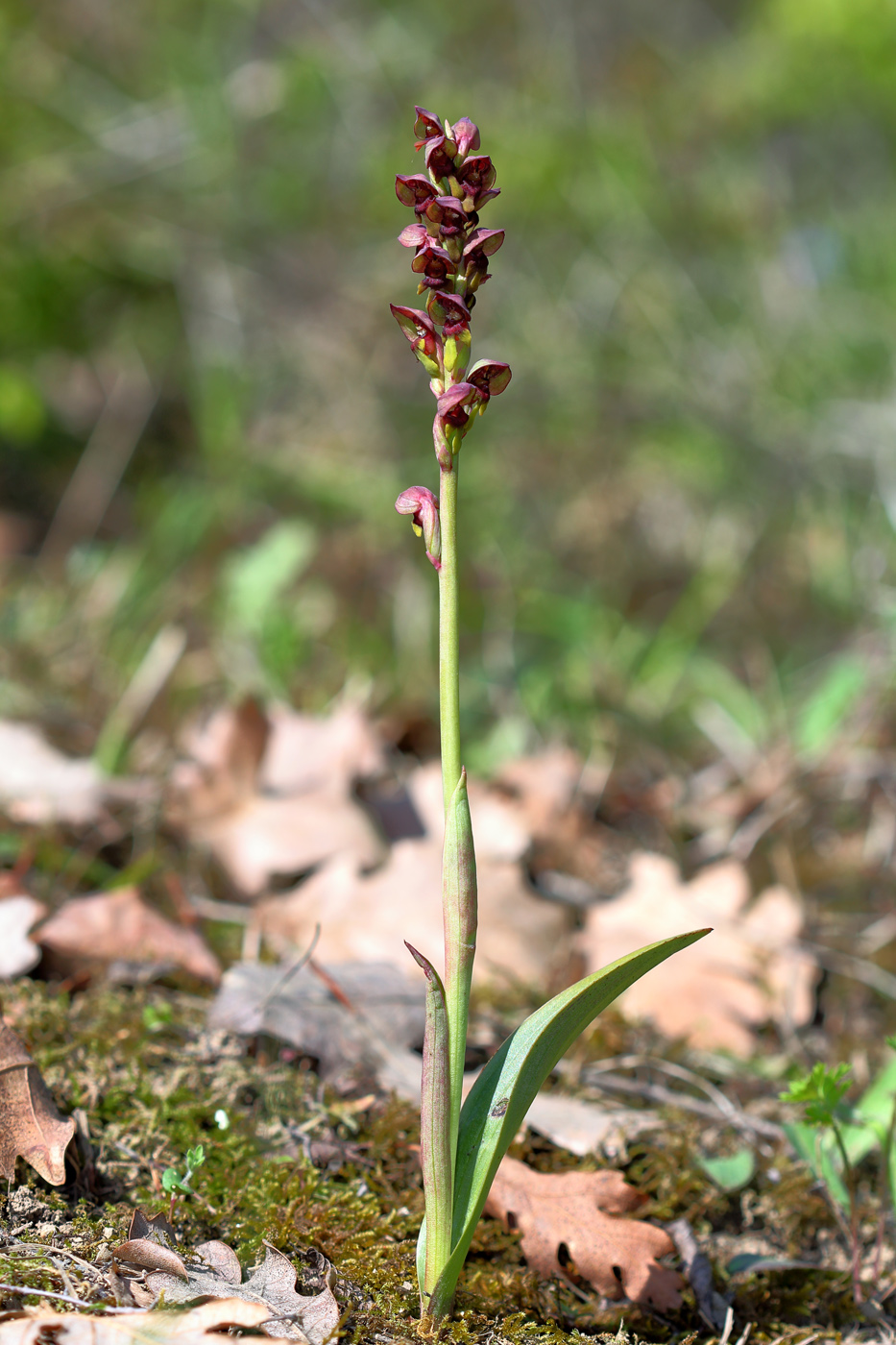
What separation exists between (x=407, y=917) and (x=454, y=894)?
96 centimetres

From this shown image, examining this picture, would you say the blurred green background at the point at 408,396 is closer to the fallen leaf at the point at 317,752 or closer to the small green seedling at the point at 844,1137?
the fallen leaf at the point at 317,752

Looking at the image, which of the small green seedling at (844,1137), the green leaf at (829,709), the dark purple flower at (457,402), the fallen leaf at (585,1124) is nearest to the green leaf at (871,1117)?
the small green seedling at (844,1137)

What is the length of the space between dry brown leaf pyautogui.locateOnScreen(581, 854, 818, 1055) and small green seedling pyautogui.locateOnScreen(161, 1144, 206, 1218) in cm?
99

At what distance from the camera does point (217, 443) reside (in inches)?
185

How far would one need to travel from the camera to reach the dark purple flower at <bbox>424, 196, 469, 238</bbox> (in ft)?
3.47

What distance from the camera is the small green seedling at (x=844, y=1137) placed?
4.03 ft

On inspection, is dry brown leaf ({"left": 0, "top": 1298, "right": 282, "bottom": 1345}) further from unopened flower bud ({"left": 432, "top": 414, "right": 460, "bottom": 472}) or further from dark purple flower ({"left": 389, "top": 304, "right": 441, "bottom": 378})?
dark purple flower ({"left": 389, "top": 304, "right": 441, "bottom": 378})

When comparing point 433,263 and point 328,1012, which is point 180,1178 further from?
point 433,263

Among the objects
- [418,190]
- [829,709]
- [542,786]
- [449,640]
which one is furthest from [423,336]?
[829,709]

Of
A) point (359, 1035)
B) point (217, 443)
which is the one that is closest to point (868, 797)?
point (359, 1035)

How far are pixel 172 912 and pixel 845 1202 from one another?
1389 millimetres

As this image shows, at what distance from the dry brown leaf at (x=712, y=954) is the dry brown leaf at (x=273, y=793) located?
Answer: 591mm

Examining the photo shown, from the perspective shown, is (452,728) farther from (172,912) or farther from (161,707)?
(161,707)

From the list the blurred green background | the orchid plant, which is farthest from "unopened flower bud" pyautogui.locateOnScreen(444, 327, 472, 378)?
the blurred green background
